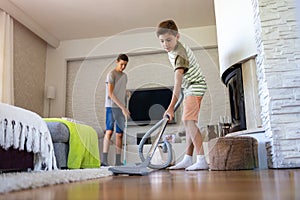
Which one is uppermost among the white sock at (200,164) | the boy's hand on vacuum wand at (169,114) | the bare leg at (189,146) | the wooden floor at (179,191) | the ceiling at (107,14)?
the ceiling at (107,14)

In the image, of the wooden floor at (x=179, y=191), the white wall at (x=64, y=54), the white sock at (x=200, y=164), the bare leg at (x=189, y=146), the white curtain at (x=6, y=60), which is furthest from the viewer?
the white wall at (x=64, y=54)

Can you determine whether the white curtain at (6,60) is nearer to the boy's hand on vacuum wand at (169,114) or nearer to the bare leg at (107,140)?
the bare leg at (107,140)

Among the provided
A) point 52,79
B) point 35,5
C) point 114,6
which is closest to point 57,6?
point 35,5

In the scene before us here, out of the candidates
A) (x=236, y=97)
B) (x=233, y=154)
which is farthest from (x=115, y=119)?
(x=236, y=97)

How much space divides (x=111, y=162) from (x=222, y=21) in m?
1.59

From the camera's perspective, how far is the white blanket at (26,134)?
1.33 meters

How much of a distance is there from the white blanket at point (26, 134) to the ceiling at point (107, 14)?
2273mm

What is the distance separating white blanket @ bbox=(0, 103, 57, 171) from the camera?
1.33 m

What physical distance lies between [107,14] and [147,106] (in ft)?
8.64

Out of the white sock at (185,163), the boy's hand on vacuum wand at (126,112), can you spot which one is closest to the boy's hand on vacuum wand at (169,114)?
the boy's hand on vacuum wand at (126,112)

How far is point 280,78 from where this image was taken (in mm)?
1737

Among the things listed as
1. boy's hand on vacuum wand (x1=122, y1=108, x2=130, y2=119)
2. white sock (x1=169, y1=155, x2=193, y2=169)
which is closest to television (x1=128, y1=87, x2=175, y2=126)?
boy's hand on vacuum wand (x1=122, y1=108, x2=130, y2=119)

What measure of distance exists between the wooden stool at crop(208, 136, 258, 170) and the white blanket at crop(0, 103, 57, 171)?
0.95 m

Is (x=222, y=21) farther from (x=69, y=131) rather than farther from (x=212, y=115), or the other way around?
→ (x=69, y=131)
